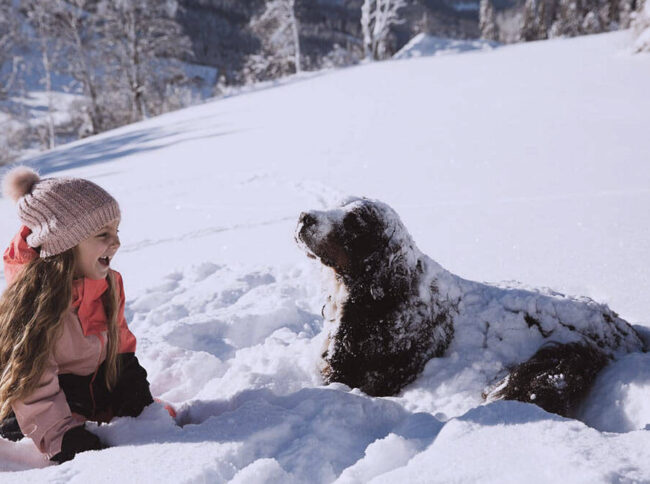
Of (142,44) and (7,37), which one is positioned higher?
(7,37)

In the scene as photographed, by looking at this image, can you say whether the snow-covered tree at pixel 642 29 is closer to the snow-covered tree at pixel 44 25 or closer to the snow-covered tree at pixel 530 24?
the snow-covered tree at pixel 44 25

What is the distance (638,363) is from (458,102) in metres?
8.74

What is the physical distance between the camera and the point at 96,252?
209 cm

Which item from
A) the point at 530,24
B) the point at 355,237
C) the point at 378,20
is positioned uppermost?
the point at 530,24

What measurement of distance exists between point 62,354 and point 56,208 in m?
0.67

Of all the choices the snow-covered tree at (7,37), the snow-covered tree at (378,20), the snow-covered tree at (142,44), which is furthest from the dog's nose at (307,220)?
the snow-covered tree at (378,20)

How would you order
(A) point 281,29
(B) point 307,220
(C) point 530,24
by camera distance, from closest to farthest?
(B) point 307,220
(A) point 281,29
(C) point 530,24

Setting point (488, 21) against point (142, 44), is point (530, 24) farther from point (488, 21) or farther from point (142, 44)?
point (142, 44)

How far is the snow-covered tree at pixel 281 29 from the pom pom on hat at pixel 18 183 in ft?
82.8

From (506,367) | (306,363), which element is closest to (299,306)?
(306,363)

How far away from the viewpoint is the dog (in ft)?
7.48

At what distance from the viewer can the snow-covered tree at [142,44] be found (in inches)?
772

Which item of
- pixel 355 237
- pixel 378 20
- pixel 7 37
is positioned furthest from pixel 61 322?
pixel 378 20

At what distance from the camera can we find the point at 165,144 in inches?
432
